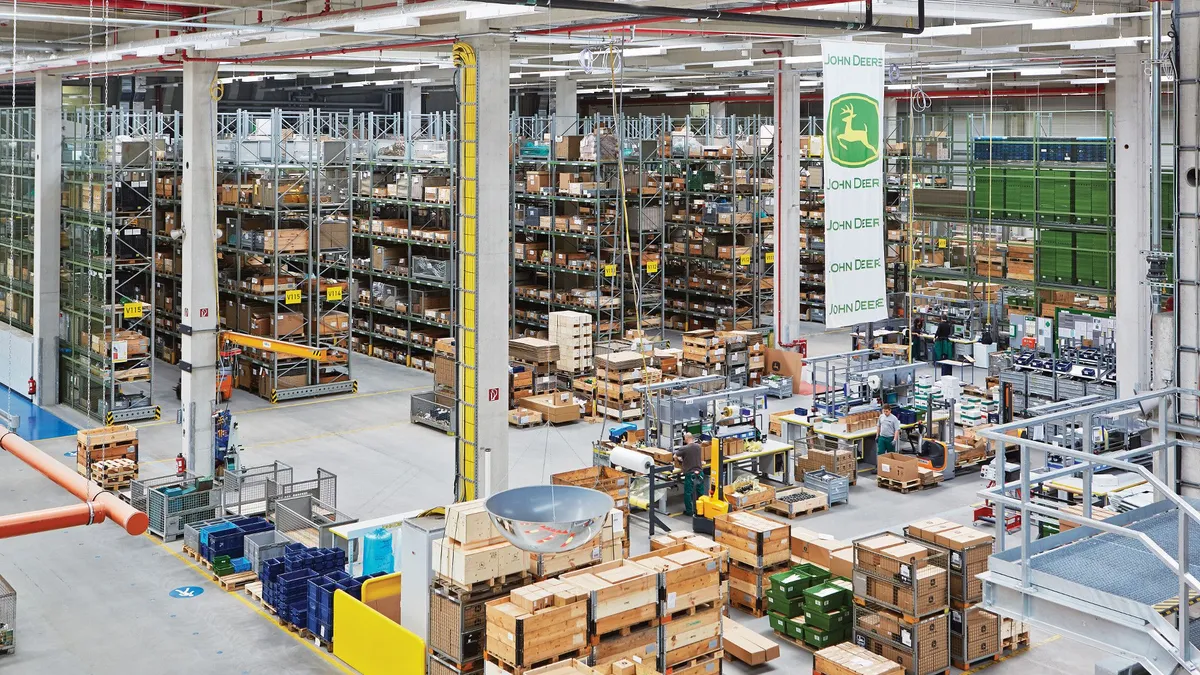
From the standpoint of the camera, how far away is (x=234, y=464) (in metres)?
18.8

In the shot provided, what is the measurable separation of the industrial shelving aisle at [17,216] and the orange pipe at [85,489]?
20.0 meters

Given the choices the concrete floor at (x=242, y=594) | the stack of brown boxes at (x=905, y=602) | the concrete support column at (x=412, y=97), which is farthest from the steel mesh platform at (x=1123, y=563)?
the concrete support column at (x=412, y=97)

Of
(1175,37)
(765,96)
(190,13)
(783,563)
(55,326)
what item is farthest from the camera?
(765,96)

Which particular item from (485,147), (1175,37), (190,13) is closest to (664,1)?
(485,147)

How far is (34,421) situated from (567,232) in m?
11.0

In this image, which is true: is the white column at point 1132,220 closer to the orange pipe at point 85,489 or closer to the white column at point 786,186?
the white column at point 786,186

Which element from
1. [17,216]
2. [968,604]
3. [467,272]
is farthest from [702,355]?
[17,216]

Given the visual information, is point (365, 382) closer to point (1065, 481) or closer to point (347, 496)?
point (347, 496)

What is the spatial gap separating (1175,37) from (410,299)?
1957 centimetres

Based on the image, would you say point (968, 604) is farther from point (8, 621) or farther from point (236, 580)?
point (8, 621)

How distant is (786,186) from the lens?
2448cm

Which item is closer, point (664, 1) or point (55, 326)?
point (664, 1)

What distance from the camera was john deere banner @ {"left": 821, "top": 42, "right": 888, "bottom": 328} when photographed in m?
11.6

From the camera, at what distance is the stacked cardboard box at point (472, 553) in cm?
1167
